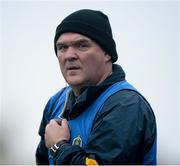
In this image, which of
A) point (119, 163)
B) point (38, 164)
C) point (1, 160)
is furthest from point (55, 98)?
point (1, 160)

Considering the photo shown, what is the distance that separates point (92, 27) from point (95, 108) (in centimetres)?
72

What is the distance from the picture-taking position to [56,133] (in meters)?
4.46

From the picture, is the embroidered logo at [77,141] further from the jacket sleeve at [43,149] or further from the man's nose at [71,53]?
the jacket sleeve at [43,149]

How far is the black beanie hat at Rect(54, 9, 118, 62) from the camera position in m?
4.63

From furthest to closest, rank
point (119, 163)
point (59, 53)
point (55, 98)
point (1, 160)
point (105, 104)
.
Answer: point (1, 160) < point (55, 98) < point (59, 53) < point (105, 104) < point (119, 163)

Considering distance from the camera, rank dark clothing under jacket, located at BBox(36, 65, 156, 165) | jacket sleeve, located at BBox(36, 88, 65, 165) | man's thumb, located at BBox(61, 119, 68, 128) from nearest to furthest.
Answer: dark clothing under jacket, located at BBox(36, 65, 156, 165), man's thumb, located at BBox(61, 119, 68, 128), jacket sleeve, located at BBox(36, 88, 65, 165)

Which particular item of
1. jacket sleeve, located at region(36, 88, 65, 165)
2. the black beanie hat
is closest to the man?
the black beanie hat

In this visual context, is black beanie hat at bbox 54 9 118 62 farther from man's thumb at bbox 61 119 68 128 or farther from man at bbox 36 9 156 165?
man's thumb at bbox 61 119 68 128

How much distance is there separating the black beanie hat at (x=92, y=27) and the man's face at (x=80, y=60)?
5cm

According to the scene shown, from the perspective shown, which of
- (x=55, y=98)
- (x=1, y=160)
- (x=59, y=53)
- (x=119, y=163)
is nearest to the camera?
(x=119, y=163)

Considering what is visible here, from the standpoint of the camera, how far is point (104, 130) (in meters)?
4.12

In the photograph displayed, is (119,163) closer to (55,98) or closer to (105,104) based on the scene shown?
(105,104)

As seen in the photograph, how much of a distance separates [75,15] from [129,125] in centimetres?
119

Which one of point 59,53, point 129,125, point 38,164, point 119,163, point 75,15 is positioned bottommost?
point 38,164
